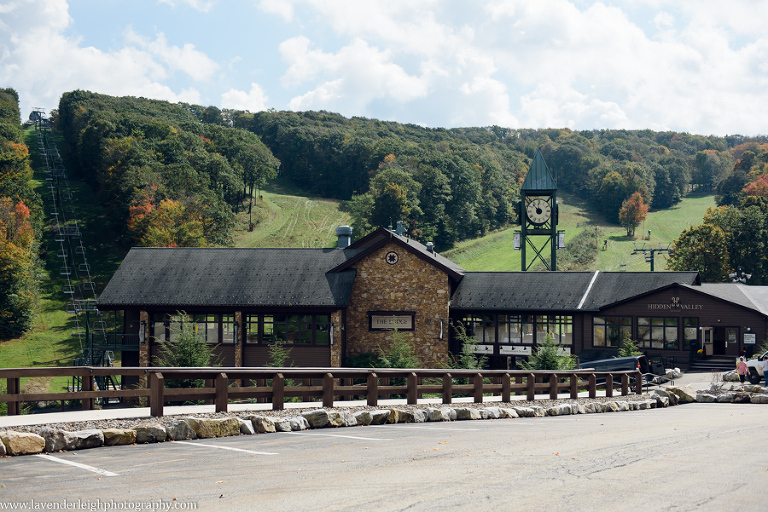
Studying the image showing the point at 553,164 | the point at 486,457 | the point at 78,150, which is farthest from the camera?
the point at 553,164

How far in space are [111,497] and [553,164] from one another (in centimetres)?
15944

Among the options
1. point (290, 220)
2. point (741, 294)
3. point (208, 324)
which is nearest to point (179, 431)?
point (208, 324)

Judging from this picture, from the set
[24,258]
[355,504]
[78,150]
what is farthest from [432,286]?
[78,150]

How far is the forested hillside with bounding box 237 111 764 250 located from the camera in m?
97.4

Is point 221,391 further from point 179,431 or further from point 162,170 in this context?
point 162,170

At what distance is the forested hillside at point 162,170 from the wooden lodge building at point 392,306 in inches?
1055

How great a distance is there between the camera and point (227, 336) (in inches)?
1540

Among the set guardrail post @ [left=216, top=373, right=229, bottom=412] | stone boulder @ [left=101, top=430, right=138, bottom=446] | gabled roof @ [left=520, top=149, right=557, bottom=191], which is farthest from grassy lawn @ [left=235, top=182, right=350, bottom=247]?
stone boulder @ [left=101, top=430, right=138, bottom=446]

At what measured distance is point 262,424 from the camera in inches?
542

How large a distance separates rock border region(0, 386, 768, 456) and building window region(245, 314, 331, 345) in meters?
19.0

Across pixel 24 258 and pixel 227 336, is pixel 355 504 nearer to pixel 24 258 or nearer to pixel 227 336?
pixel 227 336

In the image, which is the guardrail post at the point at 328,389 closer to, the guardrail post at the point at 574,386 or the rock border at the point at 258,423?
the rock border at the point at 258,423

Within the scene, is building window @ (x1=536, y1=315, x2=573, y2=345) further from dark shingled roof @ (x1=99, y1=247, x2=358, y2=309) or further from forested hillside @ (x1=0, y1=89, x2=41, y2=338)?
forested hillside @ (x1=0, y1=89, x2=41, y2=338)

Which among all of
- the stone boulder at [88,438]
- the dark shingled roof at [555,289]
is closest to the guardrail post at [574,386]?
the stone boulder at [88,438]
